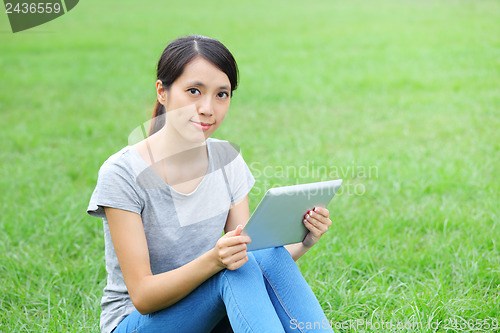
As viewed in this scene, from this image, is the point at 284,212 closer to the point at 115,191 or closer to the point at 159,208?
the point at 159,208

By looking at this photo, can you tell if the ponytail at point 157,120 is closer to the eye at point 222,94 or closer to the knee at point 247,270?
the eye at point 222,94

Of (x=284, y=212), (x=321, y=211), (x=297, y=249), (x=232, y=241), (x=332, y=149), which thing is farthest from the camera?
(x=332, y=149)

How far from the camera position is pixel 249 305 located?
1.57 m

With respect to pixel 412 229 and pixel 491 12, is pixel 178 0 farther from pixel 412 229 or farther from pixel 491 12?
pixel 412 229

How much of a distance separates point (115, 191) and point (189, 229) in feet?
0.95

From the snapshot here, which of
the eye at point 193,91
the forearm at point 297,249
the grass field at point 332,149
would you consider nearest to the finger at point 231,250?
the forearm at point 297,249

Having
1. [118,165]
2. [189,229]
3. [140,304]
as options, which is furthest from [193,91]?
[140,304]

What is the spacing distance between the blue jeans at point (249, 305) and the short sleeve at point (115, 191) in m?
0.32

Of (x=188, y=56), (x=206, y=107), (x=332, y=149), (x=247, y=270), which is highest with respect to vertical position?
(x=188, y=56)

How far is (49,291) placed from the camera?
8.06 feet

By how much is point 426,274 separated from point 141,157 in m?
1.53

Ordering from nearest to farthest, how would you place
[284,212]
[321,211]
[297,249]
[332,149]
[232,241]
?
[232,241]
[284,212]
[321,211]
[297,249]
[332,149]

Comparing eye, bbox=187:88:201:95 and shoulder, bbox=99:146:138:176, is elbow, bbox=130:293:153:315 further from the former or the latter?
eye, bbox=187:88:201:95

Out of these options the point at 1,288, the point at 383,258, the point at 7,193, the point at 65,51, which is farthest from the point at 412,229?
the point at 65,51
